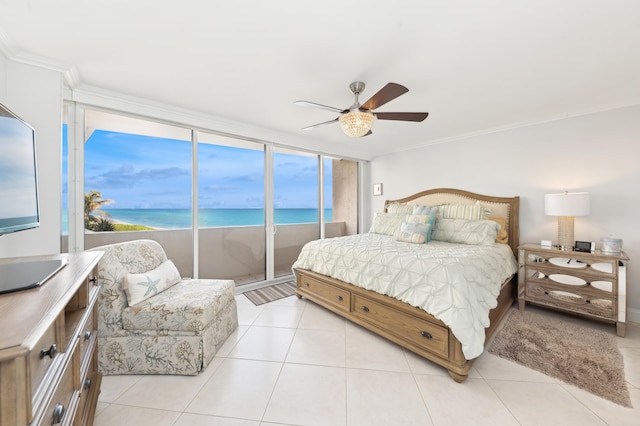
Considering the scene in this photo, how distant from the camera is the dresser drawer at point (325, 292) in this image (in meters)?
2.73

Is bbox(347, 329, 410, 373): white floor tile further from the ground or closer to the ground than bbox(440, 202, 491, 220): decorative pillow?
closer to the ground

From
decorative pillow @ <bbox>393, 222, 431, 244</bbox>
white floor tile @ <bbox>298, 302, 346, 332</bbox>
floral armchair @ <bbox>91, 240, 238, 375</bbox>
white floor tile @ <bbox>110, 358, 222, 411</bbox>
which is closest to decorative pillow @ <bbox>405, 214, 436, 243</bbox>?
decorative pillow @ <bbox>393, 222, 431, 244</bbox>

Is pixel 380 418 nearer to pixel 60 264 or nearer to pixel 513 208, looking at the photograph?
pixel 60 264

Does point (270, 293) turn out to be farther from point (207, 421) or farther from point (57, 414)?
point (57, 414)

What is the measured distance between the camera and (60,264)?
1.20 meters

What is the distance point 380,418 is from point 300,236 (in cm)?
340

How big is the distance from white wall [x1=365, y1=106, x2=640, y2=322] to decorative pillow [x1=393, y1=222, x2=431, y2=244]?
4.54ft

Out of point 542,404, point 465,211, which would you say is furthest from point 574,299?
point 542,404

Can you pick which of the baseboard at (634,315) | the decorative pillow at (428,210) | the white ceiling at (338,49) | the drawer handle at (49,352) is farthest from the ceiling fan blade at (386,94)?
the baseboard at (634,315)

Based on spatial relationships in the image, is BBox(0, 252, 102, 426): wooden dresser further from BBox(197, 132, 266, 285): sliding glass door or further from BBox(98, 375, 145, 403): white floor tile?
BBox(197, 132, 266, 285): sliding glass door

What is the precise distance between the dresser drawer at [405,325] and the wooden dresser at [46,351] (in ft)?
6.80

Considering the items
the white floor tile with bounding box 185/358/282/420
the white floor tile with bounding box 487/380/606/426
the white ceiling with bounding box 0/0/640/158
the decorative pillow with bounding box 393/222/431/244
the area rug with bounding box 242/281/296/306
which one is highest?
the white ceiling with bounding box 0/0/640/158

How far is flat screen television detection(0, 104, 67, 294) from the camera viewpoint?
1.02 m

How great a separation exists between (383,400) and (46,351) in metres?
1.76
